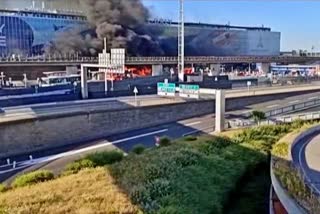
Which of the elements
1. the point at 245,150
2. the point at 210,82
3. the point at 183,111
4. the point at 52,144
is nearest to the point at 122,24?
the point at 210,82

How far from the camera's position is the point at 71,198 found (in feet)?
49.1

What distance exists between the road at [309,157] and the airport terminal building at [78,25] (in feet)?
270

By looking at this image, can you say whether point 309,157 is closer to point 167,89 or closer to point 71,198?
point 71,198

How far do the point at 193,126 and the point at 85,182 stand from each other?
26.0 metres

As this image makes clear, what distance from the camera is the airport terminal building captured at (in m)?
102

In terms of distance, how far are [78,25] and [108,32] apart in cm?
1265

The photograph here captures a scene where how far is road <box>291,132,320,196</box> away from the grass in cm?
744

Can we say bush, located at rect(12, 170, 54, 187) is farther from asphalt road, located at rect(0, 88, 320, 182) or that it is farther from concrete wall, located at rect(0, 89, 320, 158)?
concrete wall, located at rect(0, 89, 320, 158)

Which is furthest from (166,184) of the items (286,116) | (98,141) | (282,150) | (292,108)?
(292,108)

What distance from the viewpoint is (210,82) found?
66.4 meters

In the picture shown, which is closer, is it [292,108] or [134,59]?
[292,108]

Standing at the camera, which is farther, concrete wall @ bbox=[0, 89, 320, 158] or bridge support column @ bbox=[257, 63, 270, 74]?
bridge support column @ bbox=[257, 63, 270, 74]

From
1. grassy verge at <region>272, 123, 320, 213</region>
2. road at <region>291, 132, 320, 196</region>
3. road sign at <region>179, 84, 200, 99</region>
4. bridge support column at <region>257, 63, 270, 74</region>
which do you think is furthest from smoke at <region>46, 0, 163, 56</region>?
grassy verge at <region>272, 123, 320, 213</region>

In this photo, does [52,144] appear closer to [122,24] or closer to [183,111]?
[183,111]
